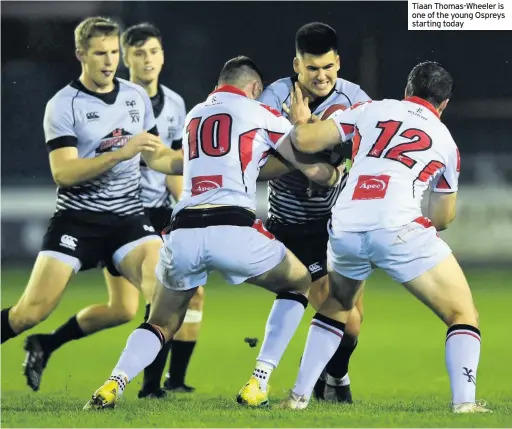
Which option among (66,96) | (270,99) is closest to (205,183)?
(270,99)

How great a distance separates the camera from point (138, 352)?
7.34 metres

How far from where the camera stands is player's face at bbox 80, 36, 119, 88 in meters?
8.72

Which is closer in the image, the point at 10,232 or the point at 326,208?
the point at 326,208

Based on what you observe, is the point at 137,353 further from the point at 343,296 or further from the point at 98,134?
the point at 98,134

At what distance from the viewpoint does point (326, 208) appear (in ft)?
27.9

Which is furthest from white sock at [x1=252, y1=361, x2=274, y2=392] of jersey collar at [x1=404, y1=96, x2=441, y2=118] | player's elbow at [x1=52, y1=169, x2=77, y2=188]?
player's elbow at [x1=52, y1=169, x2=77, y2=188]

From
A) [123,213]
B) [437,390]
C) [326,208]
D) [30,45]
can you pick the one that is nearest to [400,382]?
[437,390]

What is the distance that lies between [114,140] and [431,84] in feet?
7.99

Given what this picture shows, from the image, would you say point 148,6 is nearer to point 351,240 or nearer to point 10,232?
point 10,232

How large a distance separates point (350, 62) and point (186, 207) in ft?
42.4

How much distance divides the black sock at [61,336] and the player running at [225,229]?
194 cm

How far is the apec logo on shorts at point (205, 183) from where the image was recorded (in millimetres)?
7406

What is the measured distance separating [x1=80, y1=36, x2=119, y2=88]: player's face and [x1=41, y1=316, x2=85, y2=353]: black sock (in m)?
1.81

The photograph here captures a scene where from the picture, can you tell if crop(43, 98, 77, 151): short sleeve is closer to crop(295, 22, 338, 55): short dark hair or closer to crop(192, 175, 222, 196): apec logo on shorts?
crop(192, 175, 222, 196): apec logo on shorts
